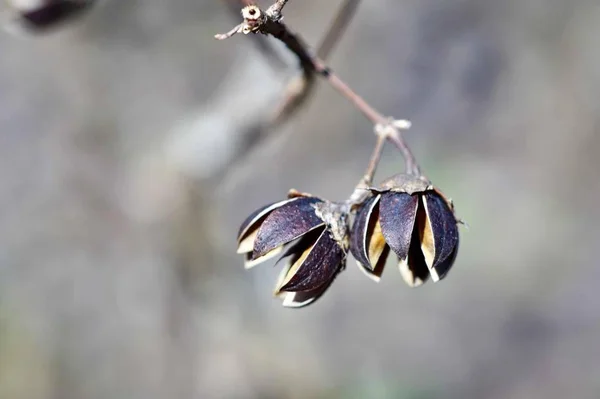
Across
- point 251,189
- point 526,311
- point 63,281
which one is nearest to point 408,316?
point 526,311

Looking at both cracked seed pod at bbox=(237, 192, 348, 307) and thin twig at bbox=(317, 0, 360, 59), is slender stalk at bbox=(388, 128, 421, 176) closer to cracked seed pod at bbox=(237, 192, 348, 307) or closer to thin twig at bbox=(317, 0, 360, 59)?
cracked seed pod at bbox=(237, 192, 348, 307)

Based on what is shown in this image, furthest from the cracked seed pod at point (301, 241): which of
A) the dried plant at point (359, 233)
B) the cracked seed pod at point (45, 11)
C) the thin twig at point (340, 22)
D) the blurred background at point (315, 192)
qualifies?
the blurred background at point (315, 192)

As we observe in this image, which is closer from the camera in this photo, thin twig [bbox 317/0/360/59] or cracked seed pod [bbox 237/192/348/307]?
cracked seed pod [bbox 237/192/348/307]

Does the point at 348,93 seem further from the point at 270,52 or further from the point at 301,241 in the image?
the point at 270,52

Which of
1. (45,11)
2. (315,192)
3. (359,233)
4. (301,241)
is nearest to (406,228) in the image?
(359,233)

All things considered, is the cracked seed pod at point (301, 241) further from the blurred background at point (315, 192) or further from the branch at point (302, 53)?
the blurred background at point (315, 192)

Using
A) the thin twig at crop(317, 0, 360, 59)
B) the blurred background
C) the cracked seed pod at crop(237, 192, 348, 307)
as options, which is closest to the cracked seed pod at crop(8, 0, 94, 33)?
the thin twig at crop(317, 0, 360, 59)

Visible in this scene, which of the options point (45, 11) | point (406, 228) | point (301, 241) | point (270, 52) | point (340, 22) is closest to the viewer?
point (406, 228)

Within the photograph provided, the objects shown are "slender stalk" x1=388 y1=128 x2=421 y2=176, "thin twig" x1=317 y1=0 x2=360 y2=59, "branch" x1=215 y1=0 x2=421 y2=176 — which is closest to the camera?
"branch" x1=215 y1=0 x2=421 y2=176
